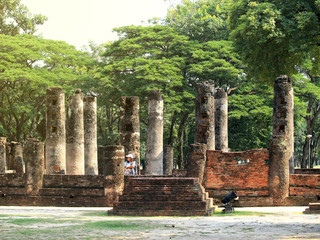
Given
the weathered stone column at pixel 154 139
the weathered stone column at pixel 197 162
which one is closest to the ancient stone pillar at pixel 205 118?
the weathered stone column at pixel 154 139

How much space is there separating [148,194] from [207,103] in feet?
32.4

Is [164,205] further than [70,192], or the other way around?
[70,192]

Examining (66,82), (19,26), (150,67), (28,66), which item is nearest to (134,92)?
(150,67)

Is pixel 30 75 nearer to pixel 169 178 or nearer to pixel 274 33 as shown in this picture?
pixel 274 33

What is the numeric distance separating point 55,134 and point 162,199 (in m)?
10.6

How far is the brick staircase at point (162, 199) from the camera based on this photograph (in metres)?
16.7

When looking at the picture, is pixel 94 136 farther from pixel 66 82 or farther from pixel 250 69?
pixel 66 82

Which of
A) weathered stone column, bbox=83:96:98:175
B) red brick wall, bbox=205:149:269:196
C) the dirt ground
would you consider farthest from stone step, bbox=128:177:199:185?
weathered stone column, bbox=83:96:98:175

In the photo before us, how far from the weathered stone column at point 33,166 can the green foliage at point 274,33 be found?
33.1 feet

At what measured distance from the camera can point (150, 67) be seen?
36531 mm

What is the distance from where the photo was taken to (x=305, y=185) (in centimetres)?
2064

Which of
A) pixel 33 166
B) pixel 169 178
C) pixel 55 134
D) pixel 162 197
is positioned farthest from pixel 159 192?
pixel 55 134

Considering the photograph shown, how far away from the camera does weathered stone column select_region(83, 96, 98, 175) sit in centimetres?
2934

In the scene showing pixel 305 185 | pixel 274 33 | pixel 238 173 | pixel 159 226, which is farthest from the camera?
pixel 274 33
